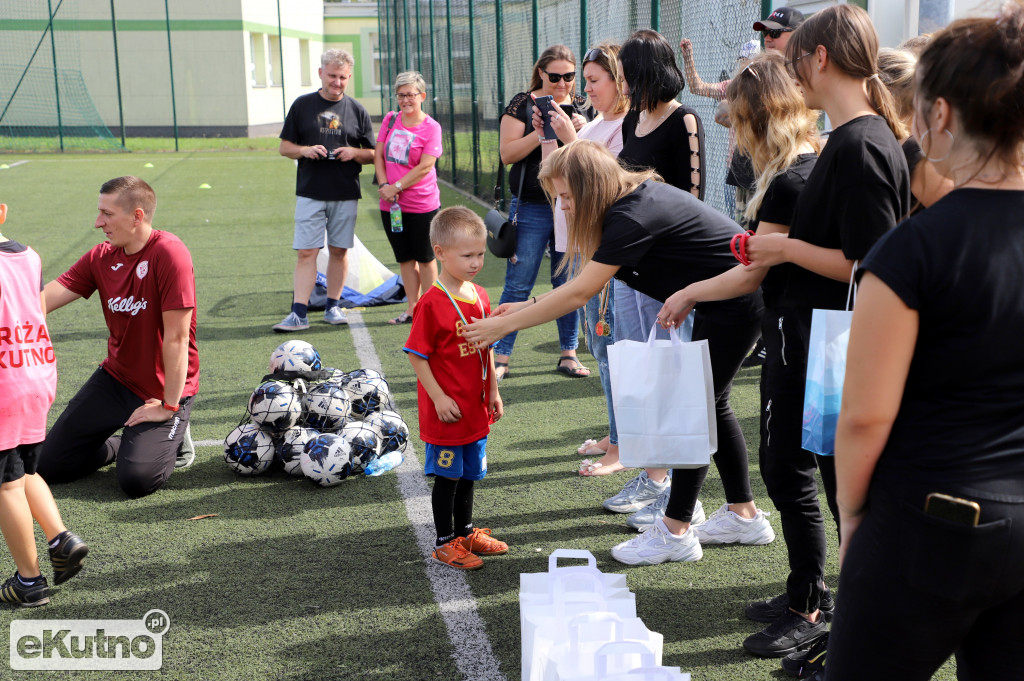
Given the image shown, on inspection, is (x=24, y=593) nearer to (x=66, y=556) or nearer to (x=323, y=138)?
(x=66, y=556)

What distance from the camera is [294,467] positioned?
15.4 feet

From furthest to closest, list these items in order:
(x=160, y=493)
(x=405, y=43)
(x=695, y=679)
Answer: (x=405, y=43) < (x=160, y=493) < (x=695, y=679)

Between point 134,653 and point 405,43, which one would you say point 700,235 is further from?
point 405,43

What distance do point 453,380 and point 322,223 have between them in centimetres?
445

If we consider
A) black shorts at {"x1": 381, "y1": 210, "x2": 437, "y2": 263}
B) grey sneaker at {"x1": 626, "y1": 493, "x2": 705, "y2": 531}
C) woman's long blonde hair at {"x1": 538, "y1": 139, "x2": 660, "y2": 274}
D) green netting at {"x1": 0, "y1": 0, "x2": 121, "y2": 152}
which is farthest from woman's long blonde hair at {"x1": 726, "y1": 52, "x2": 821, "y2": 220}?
green netting at {"x1": 0, "y1": 0, "x2": 121, "y2": 152}

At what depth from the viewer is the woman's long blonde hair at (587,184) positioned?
11.0 ft

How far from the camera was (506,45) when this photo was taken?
1434 centimetres

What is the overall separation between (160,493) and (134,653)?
1501 millimetres

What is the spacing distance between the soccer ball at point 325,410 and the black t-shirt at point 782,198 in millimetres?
2724

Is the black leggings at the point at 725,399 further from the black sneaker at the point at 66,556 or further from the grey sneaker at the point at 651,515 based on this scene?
the black sneaker at the point at 66,556

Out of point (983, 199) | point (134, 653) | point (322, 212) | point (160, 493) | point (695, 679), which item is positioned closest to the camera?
point (983, 199)

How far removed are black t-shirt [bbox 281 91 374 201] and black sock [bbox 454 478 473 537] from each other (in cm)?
446

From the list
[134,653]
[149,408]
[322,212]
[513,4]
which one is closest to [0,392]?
[134,653]

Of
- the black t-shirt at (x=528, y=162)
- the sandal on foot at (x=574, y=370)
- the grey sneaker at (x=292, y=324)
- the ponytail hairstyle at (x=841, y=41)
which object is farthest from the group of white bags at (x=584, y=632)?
the grey sneaker at (x=292, y=324)
